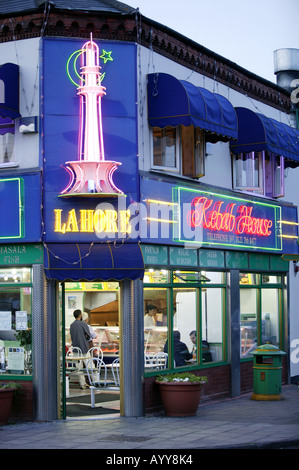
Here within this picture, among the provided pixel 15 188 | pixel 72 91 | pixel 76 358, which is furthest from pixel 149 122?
pixel 76 358

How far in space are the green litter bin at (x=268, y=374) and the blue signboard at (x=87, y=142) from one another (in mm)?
5108

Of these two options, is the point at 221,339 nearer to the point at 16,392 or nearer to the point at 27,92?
A: the point at 16,392

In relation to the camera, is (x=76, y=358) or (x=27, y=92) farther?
(x=76, y=358)

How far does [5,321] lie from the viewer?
1614cm

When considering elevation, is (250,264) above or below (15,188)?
below

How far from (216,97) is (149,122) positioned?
6.58 feet

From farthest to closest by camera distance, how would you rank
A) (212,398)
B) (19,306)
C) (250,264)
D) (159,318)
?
1. (250,264)
2. (212,398)
3. (159,318)
4. (19,306)

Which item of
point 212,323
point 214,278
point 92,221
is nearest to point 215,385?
point 212,323

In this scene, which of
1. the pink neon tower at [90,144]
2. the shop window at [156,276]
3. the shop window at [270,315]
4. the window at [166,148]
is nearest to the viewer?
the pink neon tower at [90,144]

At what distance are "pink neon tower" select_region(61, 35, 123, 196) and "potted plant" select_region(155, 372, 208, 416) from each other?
12.8 feet

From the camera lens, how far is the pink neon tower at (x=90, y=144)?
15.5 meters

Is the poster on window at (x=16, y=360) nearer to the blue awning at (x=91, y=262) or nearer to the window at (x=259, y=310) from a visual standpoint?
the blue awning at (x=91, y=262)

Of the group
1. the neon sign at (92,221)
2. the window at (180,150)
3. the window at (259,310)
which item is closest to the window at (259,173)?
the window at (259,310)

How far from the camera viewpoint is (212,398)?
18812mm
